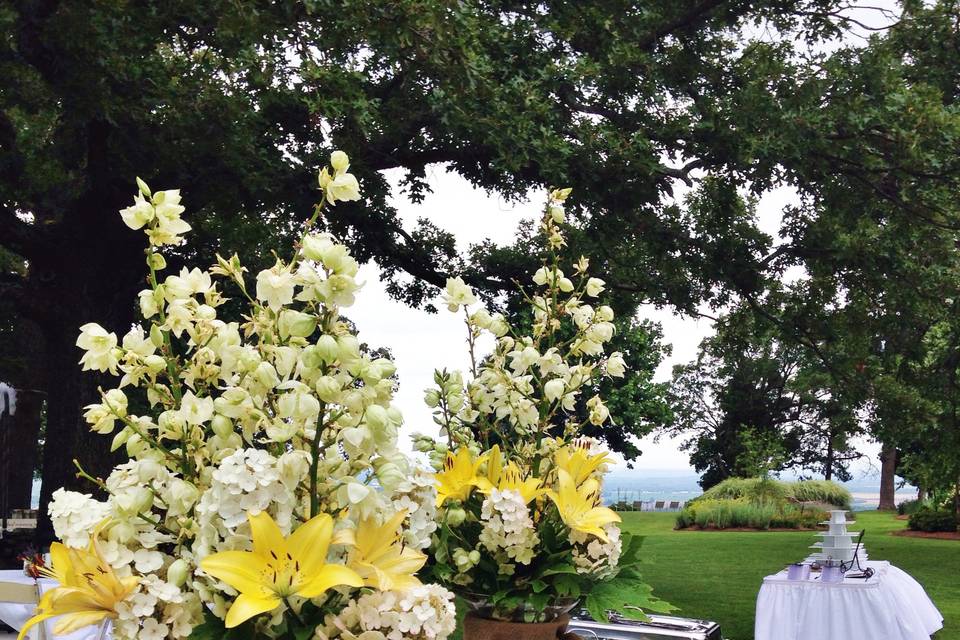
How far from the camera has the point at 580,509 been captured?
1912 mm

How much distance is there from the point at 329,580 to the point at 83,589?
15.0 inches

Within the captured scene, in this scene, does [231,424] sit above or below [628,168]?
below

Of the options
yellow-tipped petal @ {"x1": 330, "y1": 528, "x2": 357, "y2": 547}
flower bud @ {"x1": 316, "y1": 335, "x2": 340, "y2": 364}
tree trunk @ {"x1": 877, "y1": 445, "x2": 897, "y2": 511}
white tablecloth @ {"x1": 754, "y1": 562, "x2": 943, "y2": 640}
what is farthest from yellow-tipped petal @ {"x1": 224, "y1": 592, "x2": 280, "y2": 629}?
tree trunk @ {"x1": 877, "y1": 445, "x2": 897, "y2": 511}

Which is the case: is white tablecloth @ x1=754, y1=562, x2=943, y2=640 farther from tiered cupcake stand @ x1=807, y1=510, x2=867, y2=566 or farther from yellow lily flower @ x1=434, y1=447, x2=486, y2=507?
yellow lily flower @ x1=434, y1=447, x2=486, y2=507

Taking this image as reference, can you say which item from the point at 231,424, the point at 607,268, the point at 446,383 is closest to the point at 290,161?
the point at 607,268

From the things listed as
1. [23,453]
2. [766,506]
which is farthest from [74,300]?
[766,506]

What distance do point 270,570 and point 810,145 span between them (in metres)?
8.18

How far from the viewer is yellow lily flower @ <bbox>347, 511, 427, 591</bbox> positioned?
1379 millimetres

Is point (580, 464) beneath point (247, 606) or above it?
above

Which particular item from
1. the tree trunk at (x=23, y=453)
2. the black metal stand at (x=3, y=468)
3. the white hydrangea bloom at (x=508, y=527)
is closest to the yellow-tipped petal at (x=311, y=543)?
the white hydrangea bloom at (x=508, y=527)

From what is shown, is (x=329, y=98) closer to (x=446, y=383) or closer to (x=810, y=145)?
(x=810, y=145)

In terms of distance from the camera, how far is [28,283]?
1033 centimetres

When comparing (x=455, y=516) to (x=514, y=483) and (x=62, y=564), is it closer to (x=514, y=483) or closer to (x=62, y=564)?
(x=514, y=483)

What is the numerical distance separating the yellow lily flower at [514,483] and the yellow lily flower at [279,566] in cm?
68
